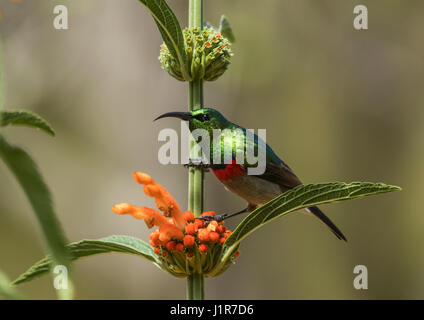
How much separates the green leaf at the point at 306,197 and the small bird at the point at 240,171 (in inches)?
7.0

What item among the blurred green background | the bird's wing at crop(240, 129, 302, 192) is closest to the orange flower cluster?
the bird's wing at crop(240, 129, 302, 192)

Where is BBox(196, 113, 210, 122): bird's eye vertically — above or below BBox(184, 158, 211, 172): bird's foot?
above

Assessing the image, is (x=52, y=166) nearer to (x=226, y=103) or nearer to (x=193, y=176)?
(x=226, y=103)

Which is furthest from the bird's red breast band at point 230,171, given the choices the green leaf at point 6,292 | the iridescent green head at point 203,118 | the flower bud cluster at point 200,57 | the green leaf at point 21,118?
the green leaf at point 6,292

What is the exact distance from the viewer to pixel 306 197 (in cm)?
122

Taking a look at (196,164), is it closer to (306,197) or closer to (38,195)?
(306,197)

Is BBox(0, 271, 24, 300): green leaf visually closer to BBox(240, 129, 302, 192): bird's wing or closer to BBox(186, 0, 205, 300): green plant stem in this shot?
BBox(186, 0, 205, 300): green plant stem

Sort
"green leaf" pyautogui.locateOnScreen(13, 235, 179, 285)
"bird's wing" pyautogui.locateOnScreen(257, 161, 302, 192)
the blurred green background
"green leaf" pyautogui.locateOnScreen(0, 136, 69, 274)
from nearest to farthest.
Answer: "green leaf" pyautogui.locateOnScreen(0, 136, 69, 274) < "green leaf" pyautogui.locateOnScreen(13, 235, 179, 285) < "bird's wing" pyautogui.locateOnScreen(257, 161, 302, 192) < the blurred green background

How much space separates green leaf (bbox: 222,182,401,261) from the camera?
3.79ft

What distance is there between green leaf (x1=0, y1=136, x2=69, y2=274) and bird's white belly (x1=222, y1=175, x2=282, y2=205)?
1.40m

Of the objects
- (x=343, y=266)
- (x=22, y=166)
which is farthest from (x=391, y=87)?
(x=22, y=166)

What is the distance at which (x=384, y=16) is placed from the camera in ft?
26.2

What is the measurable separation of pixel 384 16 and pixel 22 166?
8.30 metres

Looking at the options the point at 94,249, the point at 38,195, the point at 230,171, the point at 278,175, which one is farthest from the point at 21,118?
the point at 278,175
